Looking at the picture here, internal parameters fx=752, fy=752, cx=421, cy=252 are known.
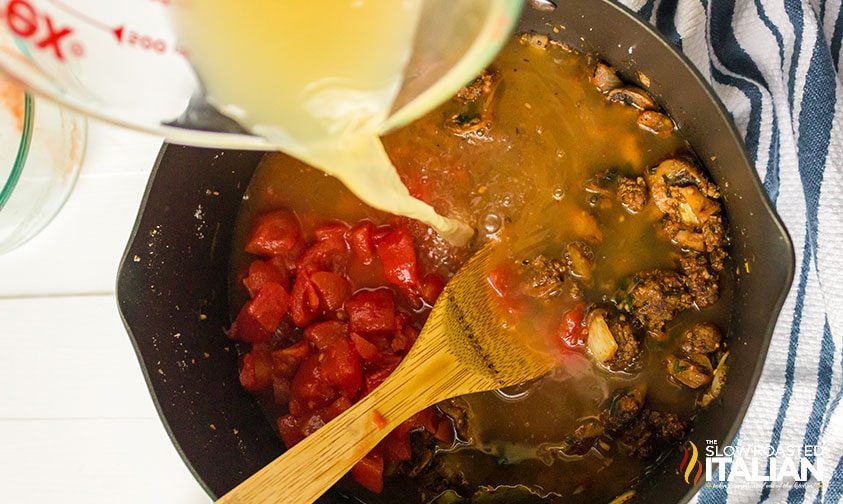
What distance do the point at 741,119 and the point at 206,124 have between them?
4.21ft

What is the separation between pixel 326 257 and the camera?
1980 mm

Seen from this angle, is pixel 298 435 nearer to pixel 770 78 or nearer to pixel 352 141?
pixel 352 141

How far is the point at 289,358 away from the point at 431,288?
0.42m

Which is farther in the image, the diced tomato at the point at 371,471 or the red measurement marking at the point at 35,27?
the diced tomato at the point at 371,471

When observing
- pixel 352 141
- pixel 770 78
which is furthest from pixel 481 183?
pixel 770 78

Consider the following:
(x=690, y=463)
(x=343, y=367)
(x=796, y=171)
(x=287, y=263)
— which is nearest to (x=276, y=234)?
(x=287, y=263)

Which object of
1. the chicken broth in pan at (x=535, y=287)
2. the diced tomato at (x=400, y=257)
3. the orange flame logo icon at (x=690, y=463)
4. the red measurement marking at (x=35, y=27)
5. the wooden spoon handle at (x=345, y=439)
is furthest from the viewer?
the diced tomato at (x=400, y=257)

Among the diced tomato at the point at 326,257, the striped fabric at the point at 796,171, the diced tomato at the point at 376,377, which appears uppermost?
the striped fabric at the point at 796,171

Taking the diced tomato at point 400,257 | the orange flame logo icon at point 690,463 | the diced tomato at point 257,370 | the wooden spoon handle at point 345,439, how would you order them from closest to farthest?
the wooden spoon handle at point 345,439, the orange flame logo icon at point 690,463, the diced tomato at point 400,257, the diced tomato at point 257,370

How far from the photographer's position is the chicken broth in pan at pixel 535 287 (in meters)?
1.82

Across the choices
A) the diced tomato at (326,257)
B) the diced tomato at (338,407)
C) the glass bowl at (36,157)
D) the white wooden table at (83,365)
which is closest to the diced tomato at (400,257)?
the diced tomato at (326,257)

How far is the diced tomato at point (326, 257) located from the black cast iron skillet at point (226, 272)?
11.0 inches

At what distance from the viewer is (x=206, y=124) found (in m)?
1.31

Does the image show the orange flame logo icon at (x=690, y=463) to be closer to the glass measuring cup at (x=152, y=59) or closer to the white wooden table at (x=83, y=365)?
the glass measuring cup at (x=152, y=59)
